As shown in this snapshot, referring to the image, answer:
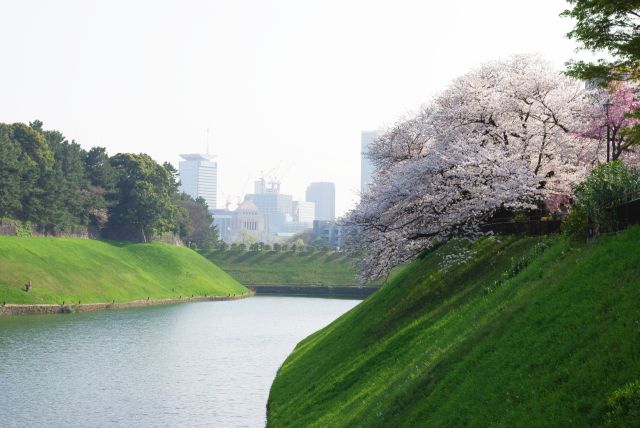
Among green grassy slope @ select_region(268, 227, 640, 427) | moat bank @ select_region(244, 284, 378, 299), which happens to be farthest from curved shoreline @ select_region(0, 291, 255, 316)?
green grassy slope @ select_region(268, 227, 640, 427)

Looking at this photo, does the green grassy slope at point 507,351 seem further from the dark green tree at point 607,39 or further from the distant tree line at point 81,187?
the distant tree line at point 81,187

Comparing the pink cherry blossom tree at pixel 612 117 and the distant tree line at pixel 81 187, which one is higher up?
the distant tree line at pixel 81 187

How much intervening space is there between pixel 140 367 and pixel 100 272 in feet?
247

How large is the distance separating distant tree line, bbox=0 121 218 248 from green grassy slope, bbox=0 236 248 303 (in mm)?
6636

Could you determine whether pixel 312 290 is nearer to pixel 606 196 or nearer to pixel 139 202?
pixel 139 202

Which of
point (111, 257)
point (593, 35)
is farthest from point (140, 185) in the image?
point (593, 35)

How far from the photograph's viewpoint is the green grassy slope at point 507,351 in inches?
602

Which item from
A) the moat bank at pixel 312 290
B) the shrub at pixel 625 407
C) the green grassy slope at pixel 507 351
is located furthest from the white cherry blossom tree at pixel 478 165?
the moat bank at pixel 312 290

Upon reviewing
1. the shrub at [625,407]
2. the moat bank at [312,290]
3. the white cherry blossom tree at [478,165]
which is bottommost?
the moat bank at [312,290]

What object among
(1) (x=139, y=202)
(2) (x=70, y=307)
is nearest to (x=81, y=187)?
(1) (x=139, y=202)

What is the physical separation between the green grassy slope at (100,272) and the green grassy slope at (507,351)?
81.5m

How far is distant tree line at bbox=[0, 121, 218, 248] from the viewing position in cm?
13700

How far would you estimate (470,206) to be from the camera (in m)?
37.9

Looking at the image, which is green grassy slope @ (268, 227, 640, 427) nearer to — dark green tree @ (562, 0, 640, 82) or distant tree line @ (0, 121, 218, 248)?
dark green tree @ (562, 0, 640, 82)
